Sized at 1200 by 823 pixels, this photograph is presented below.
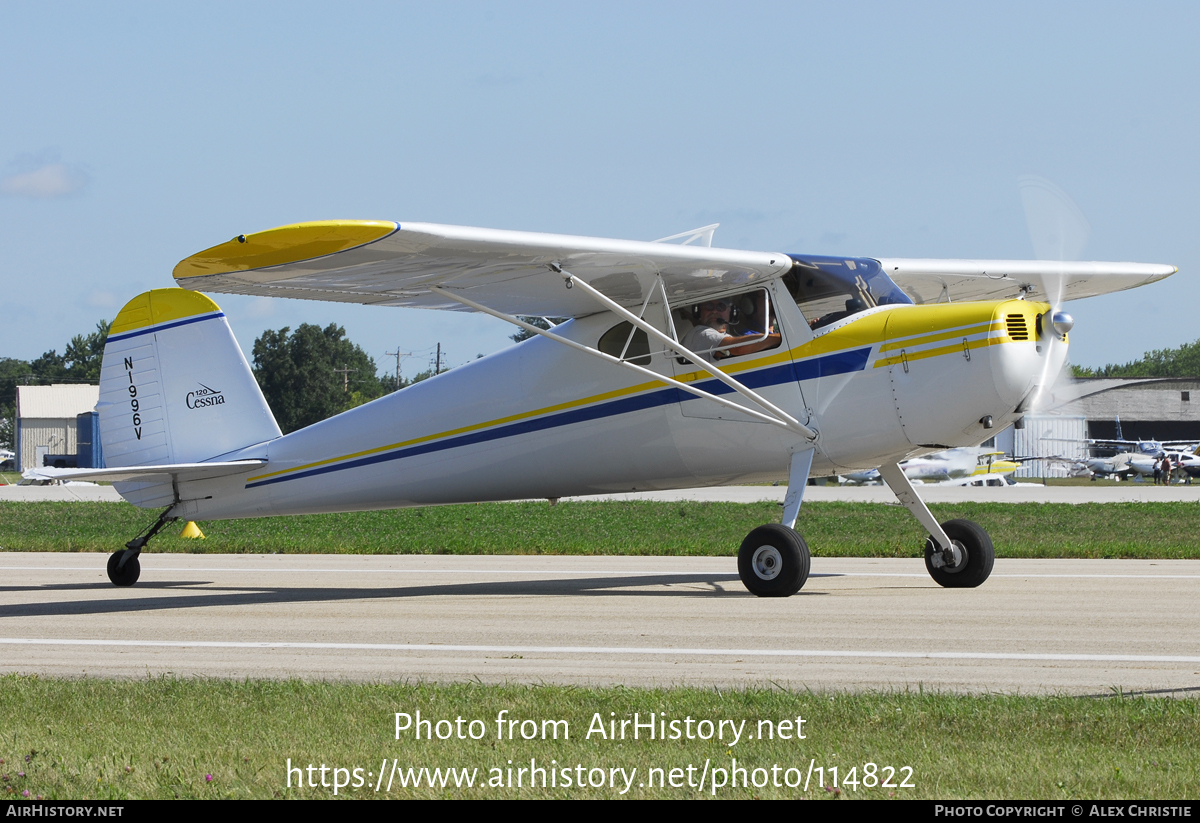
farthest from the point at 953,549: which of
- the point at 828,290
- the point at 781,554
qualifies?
the point at 828,290

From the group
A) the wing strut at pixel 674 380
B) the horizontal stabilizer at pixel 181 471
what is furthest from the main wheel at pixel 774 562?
the horizontal stabilizer at pixel 181 471

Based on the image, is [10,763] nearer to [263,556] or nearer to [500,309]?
[500,309]

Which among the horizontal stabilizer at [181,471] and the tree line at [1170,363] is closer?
the horizontal stabilizer at [181,471]

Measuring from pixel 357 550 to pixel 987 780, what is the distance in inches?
552

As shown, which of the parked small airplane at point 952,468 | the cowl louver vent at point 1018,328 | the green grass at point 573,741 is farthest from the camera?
the parked small airplane at point 952,468

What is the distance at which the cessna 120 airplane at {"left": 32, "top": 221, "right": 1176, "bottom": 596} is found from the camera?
32.6ft

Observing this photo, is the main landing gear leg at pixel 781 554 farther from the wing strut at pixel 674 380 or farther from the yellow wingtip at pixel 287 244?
the yellow wingtip at pixel 287 244

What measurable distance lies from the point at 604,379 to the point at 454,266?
2.25m

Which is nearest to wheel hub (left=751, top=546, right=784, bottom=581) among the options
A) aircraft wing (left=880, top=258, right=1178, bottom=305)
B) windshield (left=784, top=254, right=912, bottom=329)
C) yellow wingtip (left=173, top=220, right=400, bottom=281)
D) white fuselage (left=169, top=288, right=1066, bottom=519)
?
white fuselage (left=169, top=288, right=1066, bottom=519)

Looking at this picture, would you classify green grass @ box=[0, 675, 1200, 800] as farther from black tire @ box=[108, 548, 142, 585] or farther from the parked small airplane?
the parked small airplane

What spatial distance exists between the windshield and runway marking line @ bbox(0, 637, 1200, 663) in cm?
419

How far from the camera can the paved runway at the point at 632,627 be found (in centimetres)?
680

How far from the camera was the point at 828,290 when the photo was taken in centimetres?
1087

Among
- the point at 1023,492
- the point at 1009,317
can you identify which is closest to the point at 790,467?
the point at 1009,317
